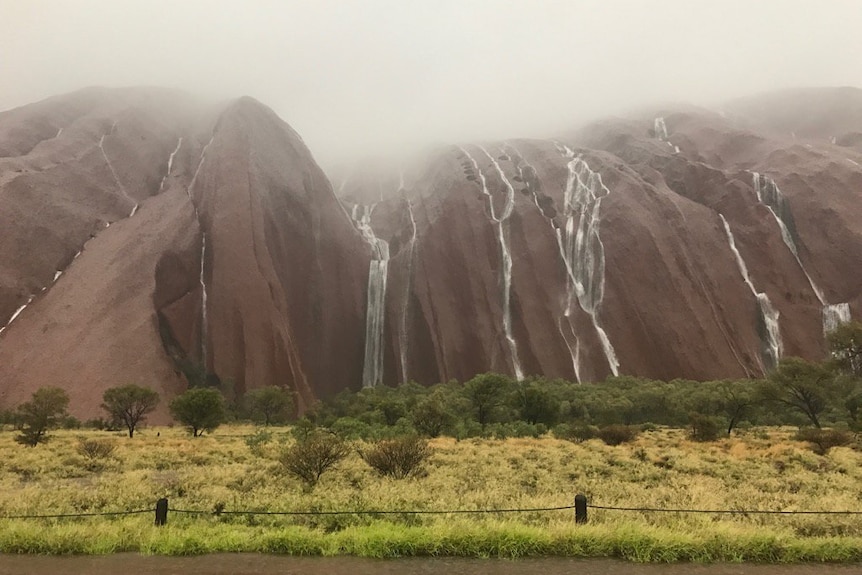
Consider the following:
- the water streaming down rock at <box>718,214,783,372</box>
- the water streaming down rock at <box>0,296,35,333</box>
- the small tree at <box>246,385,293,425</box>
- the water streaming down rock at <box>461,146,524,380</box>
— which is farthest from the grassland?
the water streaming down rock at <box>718,214,783,372</box>

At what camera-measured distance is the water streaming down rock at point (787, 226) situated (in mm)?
59188

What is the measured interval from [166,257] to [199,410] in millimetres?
28623

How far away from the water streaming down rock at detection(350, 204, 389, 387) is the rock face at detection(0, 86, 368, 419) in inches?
72.2

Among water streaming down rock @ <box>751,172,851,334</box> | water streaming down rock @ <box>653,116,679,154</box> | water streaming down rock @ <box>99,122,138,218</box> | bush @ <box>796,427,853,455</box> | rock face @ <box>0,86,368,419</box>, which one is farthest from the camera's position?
water streaming down rock @ <box>653,116,679,154</box>

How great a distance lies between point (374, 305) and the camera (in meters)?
69.2

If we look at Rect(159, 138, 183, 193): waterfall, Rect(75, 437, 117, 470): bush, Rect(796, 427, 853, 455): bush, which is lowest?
Rect(796, 427, 853, 455): bush

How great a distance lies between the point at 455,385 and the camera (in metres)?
53.5

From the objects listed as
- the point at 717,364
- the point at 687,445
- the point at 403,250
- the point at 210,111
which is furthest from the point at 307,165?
the point at 687,445

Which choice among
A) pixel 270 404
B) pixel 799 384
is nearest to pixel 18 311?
pixel 270 404

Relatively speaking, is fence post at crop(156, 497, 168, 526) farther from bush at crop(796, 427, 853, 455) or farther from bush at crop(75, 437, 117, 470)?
bush at crop(796, 427, 853, 455)

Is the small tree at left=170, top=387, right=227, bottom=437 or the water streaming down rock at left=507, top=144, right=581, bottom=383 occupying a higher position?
the water streaming down rock at left=507, top=144, right=581, bottom=383

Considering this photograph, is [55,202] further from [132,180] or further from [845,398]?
[845,398]

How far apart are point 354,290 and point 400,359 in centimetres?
1128

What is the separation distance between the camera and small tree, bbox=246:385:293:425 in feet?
152
